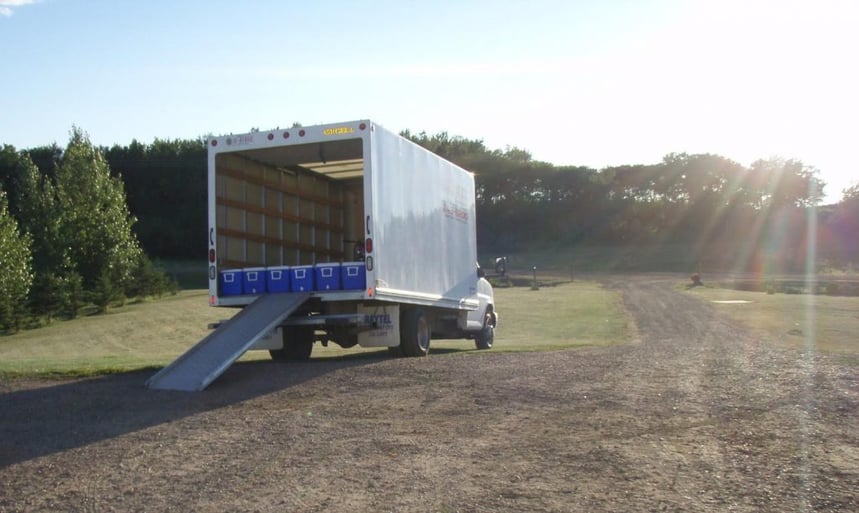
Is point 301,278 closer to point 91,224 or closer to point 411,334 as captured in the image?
point 411,334

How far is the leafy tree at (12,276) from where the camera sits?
38.4 meters

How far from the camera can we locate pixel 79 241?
156 feet

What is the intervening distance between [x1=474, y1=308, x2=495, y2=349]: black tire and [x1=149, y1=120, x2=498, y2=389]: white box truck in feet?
7.49

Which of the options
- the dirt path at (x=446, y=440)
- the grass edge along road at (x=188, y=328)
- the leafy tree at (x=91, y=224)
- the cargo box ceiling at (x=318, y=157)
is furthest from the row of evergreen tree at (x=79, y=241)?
the dirt path at (x=446, y=440)

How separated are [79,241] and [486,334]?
32.9 meters

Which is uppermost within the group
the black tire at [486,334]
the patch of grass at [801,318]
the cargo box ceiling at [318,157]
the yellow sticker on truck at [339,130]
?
the yellow sticker on truck at [339,130]

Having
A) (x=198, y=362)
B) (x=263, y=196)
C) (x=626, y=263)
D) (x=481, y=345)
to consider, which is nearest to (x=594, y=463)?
(x=198, y=362)

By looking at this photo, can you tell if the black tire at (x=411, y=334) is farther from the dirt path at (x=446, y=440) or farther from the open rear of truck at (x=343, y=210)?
the dirt path at (x=446, y=440)

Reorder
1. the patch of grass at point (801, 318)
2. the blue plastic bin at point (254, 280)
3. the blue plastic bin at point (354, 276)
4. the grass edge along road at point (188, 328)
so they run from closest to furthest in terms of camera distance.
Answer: the blue plastic bin at point (354, 276) → the blue plastic bin at point (254, 280) → the patch of grass at point (801, 318) → the grass edge along road at point (188, 328)

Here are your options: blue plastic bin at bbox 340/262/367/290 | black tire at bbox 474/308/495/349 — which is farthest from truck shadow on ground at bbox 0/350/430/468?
black tire at bbox 474/308/495/349

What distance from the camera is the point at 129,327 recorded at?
1448 inches

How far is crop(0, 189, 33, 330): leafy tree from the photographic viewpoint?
126 feet

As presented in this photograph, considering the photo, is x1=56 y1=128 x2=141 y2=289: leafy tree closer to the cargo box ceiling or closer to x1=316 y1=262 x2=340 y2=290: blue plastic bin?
the cargo box ceiling

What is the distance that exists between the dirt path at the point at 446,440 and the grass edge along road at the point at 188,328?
28.4 feet
